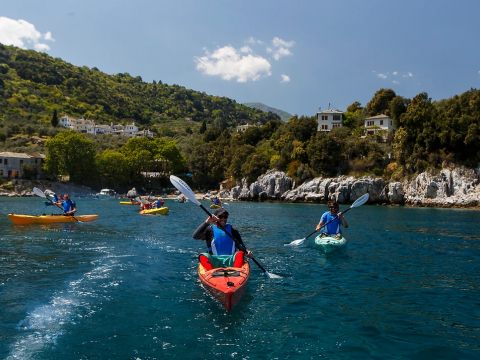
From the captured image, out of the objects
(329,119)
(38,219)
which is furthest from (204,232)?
(329,119)

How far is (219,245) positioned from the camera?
940 cm

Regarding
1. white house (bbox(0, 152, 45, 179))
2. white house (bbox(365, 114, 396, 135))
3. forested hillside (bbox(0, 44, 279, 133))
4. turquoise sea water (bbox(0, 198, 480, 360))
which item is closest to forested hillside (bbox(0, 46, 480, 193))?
forested hillside (bbox(0, 44, 279, 133))

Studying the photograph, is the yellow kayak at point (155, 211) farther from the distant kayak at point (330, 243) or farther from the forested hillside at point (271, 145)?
the forested hillside at point (271, 145)

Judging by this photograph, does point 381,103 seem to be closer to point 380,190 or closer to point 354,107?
point 354,107

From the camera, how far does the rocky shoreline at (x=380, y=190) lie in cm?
4625

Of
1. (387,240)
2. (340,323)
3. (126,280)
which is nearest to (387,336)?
(340,323)

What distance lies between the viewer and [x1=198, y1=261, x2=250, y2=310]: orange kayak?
23.4ft

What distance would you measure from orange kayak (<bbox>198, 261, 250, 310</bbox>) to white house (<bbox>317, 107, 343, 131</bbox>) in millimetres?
65988

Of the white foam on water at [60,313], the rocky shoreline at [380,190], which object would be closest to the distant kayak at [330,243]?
the white foam on water at [60,313]

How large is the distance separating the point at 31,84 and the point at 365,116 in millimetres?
126446

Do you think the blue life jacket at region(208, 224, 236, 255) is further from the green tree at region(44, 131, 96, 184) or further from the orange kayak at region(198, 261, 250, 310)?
the green tree at region(44, 131, 96, 184)

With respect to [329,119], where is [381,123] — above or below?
below

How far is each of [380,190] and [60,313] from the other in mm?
52220

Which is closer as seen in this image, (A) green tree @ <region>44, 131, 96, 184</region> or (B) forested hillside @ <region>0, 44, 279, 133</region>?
(A) green tree @ <region>44, 131, 96, 184</region>
